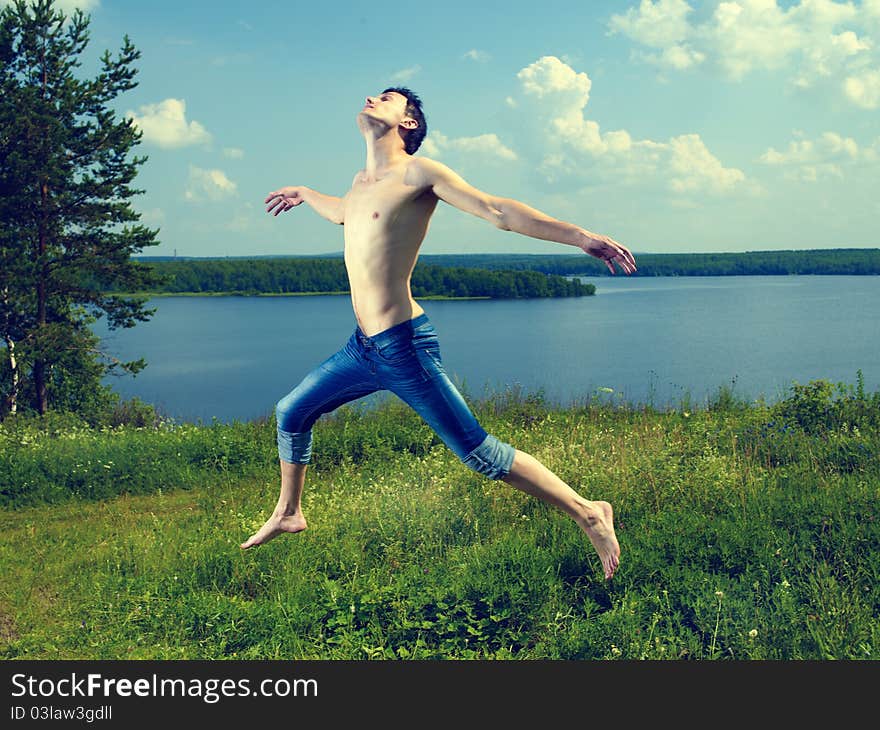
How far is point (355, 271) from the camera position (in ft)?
12.6

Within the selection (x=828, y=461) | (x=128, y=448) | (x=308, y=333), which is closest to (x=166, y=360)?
(x=308, y=333)

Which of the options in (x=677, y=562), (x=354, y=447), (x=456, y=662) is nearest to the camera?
(x=456, y=662)

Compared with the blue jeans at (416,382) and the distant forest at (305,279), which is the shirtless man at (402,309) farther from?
the distant forest at (305,279)

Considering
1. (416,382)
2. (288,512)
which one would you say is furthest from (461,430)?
(288,512)

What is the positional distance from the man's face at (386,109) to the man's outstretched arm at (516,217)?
0.36 meters

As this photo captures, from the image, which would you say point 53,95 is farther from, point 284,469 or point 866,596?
point 866,596

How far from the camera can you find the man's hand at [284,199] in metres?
4.61

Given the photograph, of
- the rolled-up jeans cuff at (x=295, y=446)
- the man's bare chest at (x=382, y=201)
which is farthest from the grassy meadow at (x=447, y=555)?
the man's bare chest at (x=382, y=201)

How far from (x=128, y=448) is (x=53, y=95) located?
616 inches

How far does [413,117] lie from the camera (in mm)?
4008

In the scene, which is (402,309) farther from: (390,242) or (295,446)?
(295,446)

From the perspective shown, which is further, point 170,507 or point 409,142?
point 170,507

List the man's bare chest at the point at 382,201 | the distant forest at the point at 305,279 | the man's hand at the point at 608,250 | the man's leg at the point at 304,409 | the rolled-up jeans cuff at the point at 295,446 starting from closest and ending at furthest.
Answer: the man's hand at the point at 608,250
the man's bare chest at the point at 382,201
the man's leg at the point at 304,409
the rolled-up jeans cuff at the point at 295,446
the distant forest at the point at 305,279

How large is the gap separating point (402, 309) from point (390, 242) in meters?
0.31
